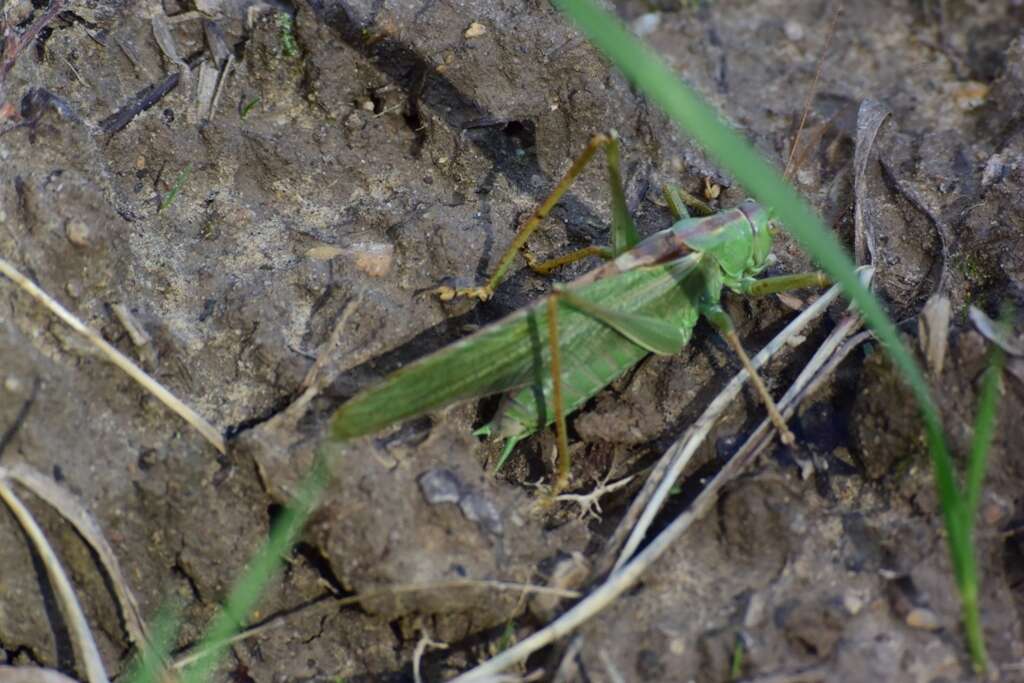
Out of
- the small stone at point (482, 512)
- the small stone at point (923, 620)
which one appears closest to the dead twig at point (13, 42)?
the small stone at point (482, 512)

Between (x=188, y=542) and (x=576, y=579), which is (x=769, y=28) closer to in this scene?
(x=576, y=579)

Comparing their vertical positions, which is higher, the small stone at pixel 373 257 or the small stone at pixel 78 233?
the small stone at pixel 78 233

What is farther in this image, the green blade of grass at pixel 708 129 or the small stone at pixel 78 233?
the small stone at pixel 78 233

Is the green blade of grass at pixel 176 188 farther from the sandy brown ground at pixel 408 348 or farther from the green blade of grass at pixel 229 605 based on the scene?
the green blade of grass at pixel 229 605

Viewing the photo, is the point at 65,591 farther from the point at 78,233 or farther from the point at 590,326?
the point at 590,326

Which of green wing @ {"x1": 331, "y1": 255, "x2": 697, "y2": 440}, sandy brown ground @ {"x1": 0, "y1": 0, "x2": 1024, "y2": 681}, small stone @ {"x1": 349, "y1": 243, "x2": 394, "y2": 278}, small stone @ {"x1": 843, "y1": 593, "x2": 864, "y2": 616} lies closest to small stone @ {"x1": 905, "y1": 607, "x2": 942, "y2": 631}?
sandy brown ground @ {"x1": 0, "y1": 0, "x2": 1024, "y2": 681}

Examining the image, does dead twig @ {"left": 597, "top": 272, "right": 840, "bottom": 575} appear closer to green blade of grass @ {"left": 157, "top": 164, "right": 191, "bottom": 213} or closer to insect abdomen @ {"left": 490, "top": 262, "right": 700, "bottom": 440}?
insect abdomen @ {"left": 490, "top": 262, "right": 700, "bottom": 440}

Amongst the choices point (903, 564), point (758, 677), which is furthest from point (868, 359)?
point (758, 677)
